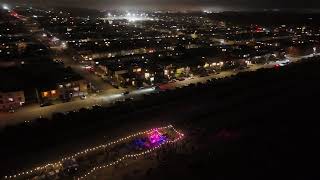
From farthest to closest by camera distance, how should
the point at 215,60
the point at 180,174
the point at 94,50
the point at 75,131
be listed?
the point at 94,50 → the point at 215,60 → the point at 75,131 → the point at 180,174

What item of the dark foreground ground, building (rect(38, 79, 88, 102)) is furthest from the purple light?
building (rect(38, 79, 88, 102))

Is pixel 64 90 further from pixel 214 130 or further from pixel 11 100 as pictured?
pixel 214 130

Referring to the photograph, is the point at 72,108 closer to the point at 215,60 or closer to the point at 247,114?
the point at 247,114

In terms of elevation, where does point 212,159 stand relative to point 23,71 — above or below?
below

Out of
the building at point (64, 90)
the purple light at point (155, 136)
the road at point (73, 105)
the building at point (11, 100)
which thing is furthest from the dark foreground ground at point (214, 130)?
the building at point (11, 100)

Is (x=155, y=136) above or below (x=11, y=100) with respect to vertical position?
below

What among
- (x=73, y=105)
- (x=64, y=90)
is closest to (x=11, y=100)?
(x=64, y=90)

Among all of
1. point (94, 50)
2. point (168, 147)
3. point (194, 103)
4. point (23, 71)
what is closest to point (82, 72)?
point (23, 71)
